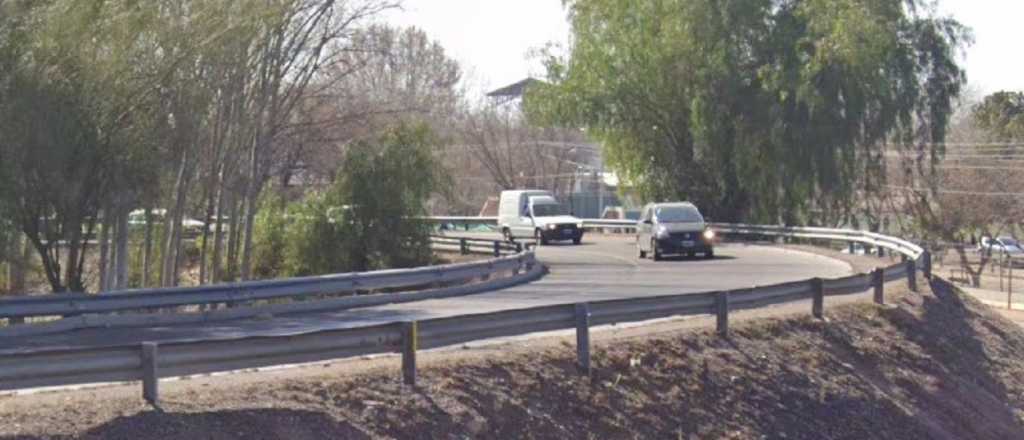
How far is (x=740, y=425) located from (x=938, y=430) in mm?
3793

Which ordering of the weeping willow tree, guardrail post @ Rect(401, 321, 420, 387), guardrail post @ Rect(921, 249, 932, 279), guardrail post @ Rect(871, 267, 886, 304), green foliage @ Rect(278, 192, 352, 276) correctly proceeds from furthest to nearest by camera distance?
the weeping willow tree < green foliage @ Rect(278, 192, 352, 276) < guardrail post @ Rect(921, 249, 932, 279) < guardrail post @ Rect(871, 267, 886, 304) < guardrail post @ Rect(401, 321, 420, 387)

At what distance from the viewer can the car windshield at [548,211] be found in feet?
190

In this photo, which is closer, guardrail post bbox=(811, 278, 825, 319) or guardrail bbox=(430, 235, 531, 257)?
guardrail post bbox=(811, 278, 825, 319)

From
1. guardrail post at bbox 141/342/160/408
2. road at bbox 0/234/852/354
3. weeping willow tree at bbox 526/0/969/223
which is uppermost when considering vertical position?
weeping willow tree at bbox 526/0/969/223

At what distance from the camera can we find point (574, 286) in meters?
32.7

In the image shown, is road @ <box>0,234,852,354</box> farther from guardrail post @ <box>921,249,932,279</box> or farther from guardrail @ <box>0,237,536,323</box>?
guardrail post @ <box>921,249,932,279</box>

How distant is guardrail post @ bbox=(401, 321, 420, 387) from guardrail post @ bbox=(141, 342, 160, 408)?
2649 millimetres

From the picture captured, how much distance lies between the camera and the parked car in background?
147 ft

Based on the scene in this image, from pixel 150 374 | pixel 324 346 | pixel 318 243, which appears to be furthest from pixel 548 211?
pixel 150 374

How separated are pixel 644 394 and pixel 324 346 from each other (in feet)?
13.6

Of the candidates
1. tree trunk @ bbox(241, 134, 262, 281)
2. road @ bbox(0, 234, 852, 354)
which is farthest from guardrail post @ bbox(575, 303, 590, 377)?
→ tree trunk @ bbox(241, 134, 262, 281)

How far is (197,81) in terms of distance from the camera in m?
31.0

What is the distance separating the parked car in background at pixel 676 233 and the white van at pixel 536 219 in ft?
34.5

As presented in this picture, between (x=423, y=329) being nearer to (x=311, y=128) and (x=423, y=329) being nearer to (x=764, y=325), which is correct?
(x=764, y=325)
